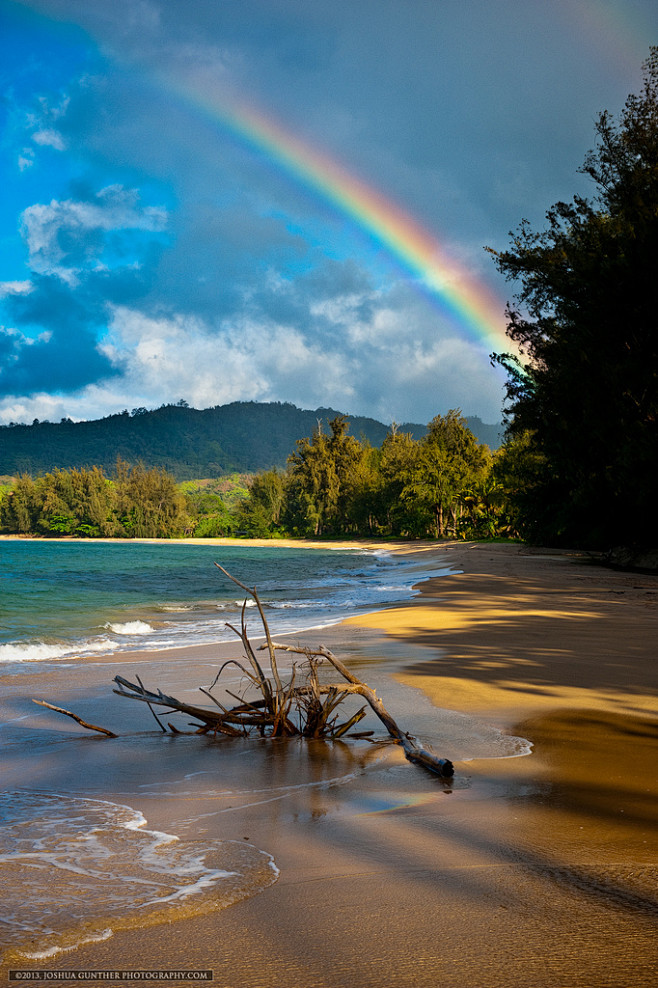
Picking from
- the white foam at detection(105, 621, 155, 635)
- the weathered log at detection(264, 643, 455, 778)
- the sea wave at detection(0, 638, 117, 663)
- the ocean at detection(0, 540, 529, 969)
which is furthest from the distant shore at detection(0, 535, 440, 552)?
the weathered log at detection(264, 643, 455, 778)

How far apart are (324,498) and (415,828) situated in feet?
273

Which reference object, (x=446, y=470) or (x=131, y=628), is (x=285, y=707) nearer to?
(x=131, y=628)

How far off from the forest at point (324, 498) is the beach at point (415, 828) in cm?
4526

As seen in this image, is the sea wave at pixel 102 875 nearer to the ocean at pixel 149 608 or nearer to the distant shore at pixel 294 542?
the ocean at pixel 149 608

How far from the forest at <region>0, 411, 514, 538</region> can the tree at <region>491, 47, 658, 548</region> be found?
24.7 m

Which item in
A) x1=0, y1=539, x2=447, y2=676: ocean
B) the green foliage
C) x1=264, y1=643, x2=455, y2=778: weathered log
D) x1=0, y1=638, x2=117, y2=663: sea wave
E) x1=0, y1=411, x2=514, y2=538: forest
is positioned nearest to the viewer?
x1=264, y1=643, x2=455, y2=778: weathered log

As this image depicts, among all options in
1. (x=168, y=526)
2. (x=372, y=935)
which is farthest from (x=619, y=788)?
(x=168, y=526)

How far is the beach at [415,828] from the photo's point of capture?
75.4 inches

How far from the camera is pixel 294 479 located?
9231cm

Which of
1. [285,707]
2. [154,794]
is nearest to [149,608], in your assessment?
[285,707]

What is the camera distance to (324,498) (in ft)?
283

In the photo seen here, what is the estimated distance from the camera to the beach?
192cm

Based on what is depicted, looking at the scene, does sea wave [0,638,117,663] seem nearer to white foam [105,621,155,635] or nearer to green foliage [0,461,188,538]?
white foam [105,621,155,635]

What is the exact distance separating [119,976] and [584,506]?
22.7 meters
